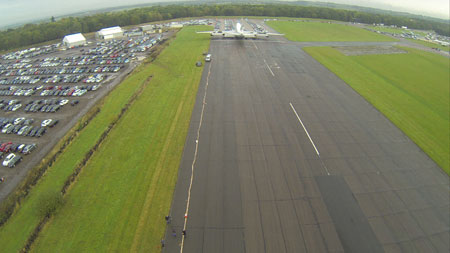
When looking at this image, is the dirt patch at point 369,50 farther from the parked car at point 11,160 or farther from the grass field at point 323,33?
the parked car at point 11,160

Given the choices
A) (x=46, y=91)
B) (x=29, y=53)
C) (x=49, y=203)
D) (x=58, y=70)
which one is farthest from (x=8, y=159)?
(x=29, y=53)

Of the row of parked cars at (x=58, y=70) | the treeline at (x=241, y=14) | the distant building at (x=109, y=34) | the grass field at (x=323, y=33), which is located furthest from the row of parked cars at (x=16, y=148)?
the treeline at (x=241, y=14)

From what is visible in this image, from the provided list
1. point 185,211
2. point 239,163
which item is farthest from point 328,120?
point 185,211

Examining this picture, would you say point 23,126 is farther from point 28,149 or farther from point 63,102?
point 28,149

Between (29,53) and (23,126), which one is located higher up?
(29,53)

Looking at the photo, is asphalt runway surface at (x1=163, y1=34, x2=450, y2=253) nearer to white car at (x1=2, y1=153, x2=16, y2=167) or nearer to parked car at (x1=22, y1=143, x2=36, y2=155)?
parked car at (x1=22, y1=143, x2=36, y2=155)

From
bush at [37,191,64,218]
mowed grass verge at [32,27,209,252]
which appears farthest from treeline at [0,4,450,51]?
bush at [37,191,64,218]
